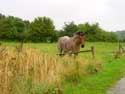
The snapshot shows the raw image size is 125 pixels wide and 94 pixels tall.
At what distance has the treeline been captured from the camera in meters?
95.5

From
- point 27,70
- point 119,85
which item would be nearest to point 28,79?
point 27,70

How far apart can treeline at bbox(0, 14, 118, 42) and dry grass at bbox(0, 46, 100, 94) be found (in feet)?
252

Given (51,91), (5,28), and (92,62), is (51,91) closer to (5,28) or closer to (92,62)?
(92,62)

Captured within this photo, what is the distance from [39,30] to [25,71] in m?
88.8

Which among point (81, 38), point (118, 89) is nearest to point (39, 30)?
point (81, 38)

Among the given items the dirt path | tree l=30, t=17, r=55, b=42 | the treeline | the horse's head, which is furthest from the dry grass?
tree l=30, t=17, r=55, b=42

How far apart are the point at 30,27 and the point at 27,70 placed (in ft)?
311

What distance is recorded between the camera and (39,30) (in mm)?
100688

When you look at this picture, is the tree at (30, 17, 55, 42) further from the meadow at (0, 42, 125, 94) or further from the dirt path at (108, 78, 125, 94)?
the dirt path at (108, 78, 125, 94)

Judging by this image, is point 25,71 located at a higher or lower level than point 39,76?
higher

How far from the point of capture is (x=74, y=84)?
16.1 m

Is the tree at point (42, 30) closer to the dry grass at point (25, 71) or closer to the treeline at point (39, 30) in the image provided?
the treeline at point (39, 30)

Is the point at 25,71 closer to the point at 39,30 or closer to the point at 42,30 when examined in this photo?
the point at 39,30

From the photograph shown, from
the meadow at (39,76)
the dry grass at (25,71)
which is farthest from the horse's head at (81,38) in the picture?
the dry grass at (25,71)
